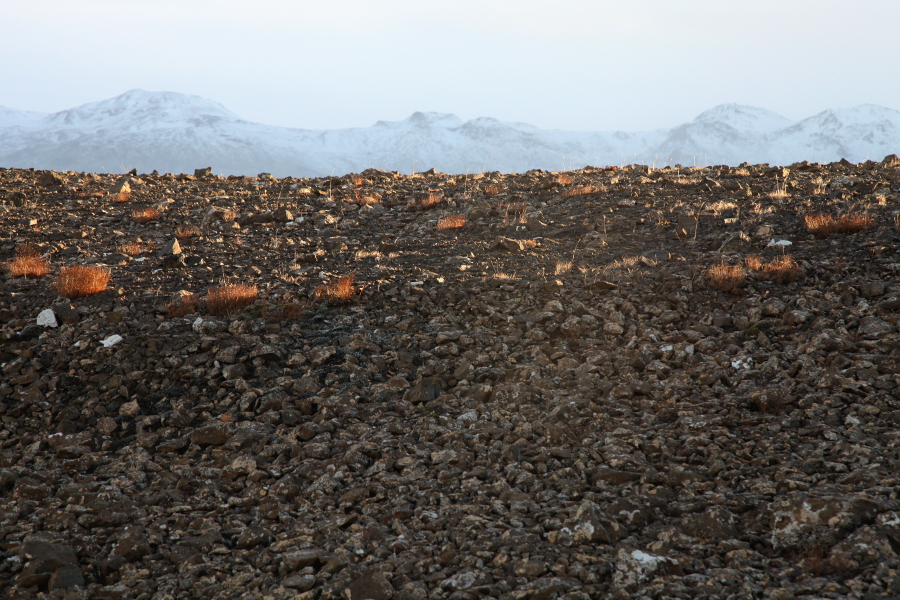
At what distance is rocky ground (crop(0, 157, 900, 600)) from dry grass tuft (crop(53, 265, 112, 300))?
21 centimetres

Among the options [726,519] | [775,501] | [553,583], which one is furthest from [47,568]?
[775,501]

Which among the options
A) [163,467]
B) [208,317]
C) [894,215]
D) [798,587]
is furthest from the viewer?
[894,215]

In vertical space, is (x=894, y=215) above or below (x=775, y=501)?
above

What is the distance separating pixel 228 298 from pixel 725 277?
7146mm

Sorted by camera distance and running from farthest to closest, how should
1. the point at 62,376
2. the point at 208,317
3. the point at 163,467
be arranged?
the point at 208,317 < the point at 62,376 < the point at 163,467

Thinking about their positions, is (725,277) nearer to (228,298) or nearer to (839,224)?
(839,224)

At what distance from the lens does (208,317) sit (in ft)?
23.1

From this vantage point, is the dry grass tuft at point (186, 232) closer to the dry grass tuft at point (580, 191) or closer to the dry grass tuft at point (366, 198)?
the dry grass tuft at point (366, 198)

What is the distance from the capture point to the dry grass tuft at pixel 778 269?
7.23 m

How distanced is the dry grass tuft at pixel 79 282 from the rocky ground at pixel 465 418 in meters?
0.21

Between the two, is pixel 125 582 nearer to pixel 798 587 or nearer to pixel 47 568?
pixel 47 568

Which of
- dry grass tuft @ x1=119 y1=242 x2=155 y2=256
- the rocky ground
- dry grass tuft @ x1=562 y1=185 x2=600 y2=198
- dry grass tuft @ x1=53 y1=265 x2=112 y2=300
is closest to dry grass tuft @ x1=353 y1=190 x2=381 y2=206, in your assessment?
the rocky ground

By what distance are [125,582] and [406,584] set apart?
2.05 meters

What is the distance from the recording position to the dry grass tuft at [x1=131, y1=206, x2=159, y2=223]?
11352 mm
